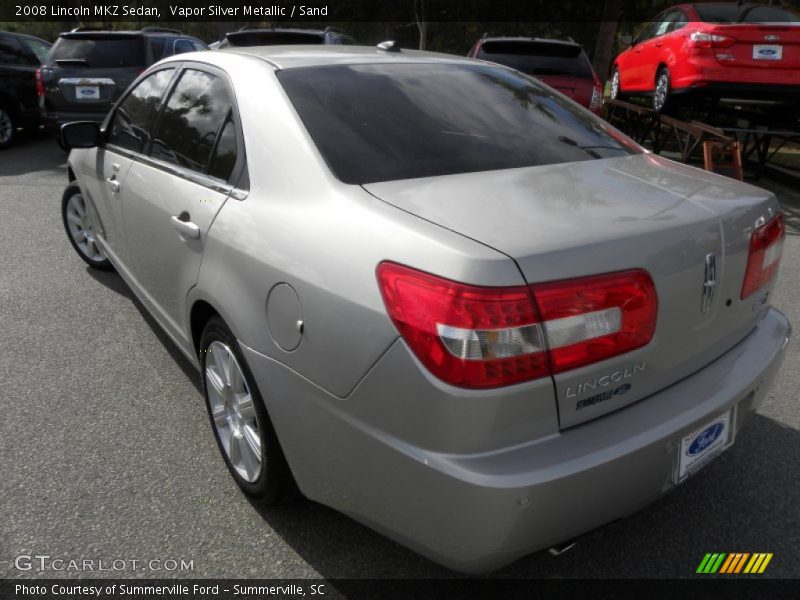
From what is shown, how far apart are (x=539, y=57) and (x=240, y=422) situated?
23.7 feet

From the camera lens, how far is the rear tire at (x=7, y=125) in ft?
34.6

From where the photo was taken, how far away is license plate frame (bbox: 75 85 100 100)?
29.7ft

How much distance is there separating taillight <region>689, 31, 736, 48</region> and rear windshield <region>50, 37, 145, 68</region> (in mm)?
7105

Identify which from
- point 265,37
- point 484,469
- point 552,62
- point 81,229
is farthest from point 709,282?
point 265,37

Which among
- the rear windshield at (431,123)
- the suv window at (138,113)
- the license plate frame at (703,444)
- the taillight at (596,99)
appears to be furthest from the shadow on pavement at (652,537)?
the taillight at (596,99)

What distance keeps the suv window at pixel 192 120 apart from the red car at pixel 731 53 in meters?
6.46

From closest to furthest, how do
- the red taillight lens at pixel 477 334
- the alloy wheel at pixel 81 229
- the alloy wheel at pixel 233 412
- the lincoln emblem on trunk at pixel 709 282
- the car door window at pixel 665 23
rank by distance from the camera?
the red taillight lens at pixel 477 334, the lincoln emblem on trunk at pixel 709 282, the alloy wheel at pixel 233 412, the alloy wheel at pixel 81 229, the car door window at pixel 665 23

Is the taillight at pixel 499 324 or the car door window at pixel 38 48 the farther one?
the car door window at pixel 38 48

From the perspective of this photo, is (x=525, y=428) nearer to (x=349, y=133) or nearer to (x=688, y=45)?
(x=349, y=133)

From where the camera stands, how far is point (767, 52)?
23.9 ft

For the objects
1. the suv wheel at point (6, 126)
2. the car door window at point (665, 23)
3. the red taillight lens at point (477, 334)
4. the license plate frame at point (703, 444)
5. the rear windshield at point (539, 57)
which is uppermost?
the car door window at point (665, 23)

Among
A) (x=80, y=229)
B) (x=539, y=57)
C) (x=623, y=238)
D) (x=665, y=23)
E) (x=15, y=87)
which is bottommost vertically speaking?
(x=80, y=229)

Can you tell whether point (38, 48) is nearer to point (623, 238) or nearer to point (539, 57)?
point (539, 57)

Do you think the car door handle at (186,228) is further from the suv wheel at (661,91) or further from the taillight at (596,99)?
the suv wheel at (661,91)
